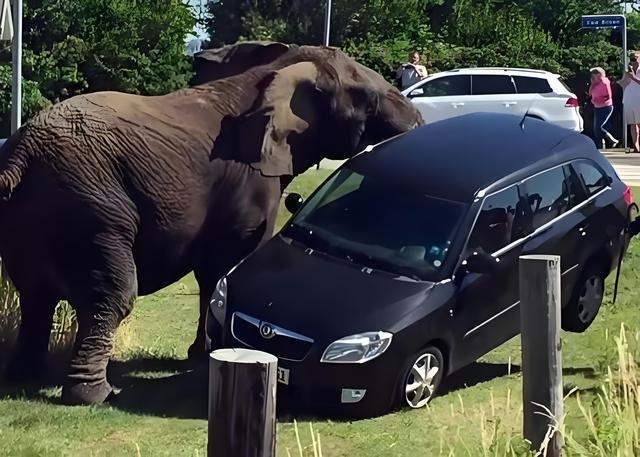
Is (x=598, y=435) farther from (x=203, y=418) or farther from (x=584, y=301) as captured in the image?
(x=584, y=301)

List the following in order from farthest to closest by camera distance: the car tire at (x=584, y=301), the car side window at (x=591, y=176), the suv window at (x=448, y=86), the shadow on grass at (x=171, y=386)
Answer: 1. the suv window at (x=448, y=86)
2. the car side window at (x=591, y=176)
3. the car tire at (x=584, y=301)
4. the shadow on grass at (x=171, y=386)

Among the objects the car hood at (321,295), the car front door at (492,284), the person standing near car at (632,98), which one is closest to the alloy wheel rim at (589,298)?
the car front door at (492,284)

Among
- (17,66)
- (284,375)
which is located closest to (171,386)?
(284,375)

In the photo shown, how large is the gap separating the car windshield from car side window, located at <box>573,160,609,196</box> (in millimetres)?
1435

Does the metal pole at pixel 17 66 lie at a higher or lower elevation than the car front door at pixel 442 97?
higher

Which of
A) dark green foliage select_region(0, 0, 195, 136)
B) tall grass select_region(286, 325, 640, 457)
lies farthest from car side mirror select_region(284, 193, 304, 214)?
dark green foliage select_region(0, 0, 195, 136)

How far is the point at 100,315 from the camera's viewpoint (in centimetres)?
729

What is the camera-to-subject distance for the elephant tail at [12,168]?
7.00 m

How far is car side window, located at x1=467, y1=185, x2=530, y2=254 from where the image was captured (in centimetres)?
737

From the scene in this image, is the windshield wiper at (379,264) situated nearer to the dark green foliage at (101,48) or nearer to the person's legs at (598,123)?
the person's legs at (598,123)

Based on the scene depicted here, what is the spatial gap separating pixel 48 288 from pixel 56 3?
2563cm

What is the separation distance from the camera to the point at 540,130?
28.0 ft

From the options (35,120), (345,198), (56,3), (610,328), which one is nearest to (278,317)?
(345,198)

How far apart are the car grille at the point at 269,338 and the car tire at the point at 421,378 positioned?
65cm
